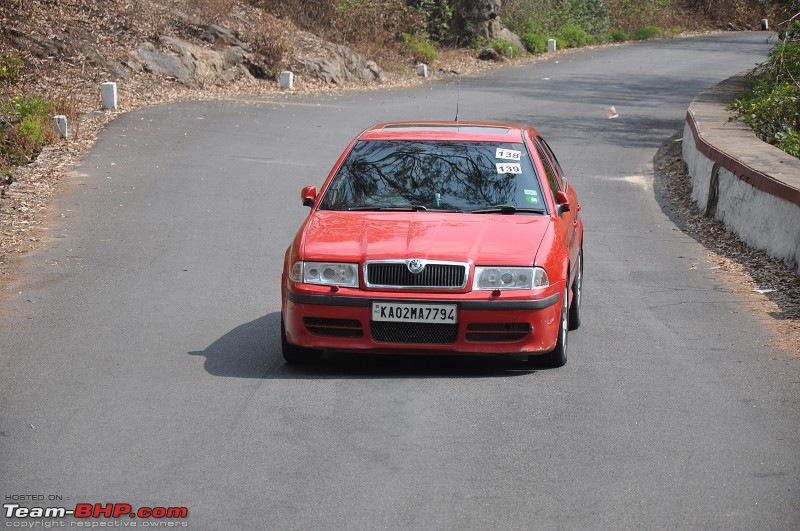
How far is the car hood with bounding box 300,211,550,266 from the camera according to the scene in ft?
26.6

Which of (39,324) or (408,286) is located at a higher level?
(408,286)

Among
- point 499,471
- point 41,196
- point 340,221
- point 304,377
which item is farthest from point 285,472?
point 41,196

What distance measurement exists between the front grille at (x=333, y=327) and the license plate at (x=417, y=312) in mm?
201

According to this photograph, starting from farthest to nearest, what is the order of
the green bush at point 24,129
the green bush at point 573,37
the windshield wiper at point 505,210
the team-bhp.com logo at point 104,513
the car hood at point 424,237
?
the green bush at point 573,37 → the green bush at point 24,129 → the windshield wiper at point 505,210 → the car hood at point 424,237 → the team-bhp.com logo at point 104,513

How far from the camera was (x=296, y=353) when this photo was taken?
8.42 m

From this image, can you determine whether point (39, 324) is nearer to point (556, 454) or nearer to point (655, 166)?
point (556, 454)

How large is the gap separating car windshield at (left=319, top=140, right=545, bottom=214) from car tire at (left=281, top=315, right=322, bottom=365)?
1.12 m

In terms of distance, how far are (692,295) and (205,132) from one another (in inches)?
511

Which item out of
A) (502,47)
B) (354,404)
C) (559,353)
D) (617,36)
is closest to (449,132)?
(559,353)

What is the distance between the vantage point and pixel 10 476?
19.8ft

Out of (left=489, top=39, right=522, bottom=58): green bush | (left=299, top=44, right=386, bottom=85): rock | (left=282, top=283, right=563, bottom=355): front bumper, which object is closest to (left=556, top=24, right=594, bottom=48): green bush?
(left=489, top=39, right=522, bottom=58): green bush

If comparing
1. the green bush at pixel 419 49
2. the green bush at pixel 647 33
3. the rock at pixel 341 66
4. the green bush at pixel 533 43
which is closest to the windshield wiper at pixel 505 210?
the rock at pixel 341 66

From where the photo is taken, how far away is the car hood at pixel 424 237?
8094mm

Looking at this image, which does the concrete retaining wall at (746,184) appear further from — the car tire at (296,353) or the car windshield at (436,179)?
the car tire at (296,353)
